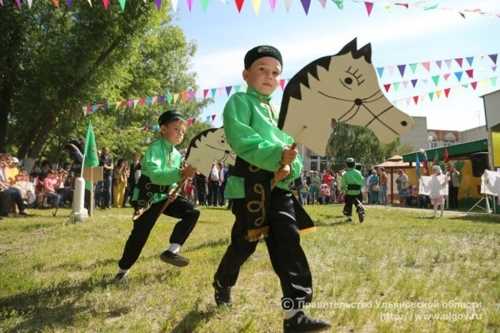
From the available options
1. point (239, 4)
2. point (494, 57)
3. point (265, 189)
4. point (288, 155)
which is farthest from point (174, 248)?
point (494, 57)

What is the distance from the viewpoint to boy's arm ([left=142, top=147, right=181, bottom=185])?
4176 mm

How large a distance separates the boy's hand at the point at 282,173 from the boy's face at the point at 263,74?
0.65 m

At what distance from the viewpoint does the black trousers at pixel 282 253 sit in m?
2.63

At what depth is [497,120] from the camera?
42.1 feet

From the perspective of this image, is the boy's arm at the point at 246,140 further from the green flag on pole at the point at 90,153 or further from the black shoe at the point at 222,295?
the green flag on pole at the point at 90,153

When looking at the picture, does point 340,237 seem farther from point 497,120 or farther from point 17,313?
point 497,120

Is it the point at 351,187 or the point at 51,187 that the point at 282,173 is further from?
the point at 51,187

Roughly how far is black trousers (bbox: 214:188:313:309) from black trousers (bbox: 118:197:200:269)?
126 centimetres

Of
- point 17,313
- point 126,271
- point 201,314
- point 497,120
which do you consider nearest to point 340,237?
point 126,271

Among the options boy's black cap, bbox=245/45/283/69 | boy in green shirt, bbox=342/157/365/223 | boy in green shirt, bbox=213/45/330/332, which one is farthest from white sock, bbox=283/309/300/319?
boy in green shirt, bbox=342/157/365/223

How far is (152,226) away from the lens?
Result: 4383 millimetres

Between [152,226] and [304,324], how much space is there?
2.28m

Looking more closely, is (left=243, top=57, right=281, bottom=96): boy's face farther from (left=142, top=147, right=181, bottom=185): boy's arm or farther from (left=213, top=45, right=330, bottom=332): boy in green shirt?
(left=142, top=147, right=181, bottom=185): boy's arm

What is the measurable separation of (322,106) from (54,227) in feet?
20.4
